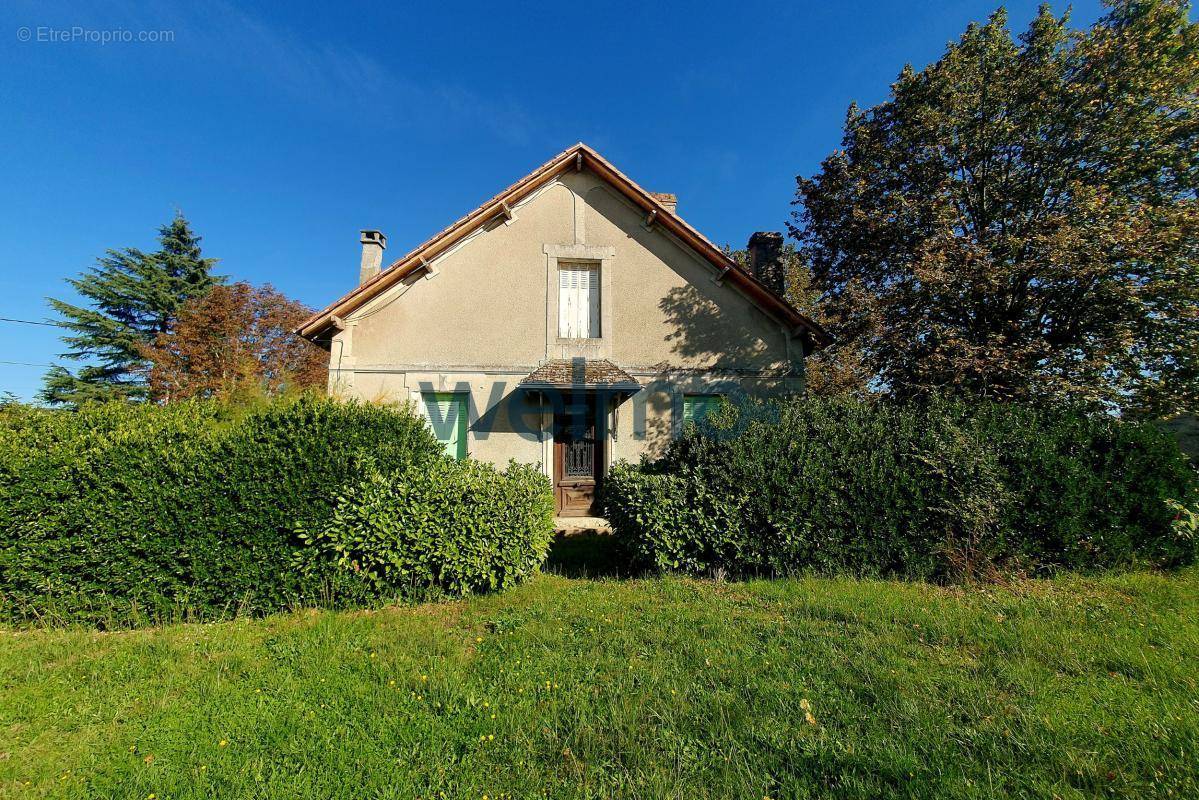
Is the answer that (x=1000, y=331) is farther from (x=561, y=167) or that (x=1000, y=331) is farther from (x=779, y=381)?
(x=561, y=167)

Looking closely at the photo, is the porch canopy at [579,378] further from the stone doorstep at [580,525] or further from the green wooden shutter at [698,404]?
the stone doorstep at [580,525]

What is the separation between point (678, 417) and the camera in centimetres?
941

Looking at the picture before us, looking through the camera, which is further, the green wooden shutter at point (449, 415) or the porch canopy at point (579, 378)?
the green wooden shutter at point (449, 415)

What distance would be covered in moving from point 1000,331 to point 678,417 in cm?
578

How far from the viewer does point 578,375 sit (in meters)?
8.50

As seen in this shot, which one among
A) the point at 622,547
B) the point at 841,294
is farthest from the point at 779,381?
the point at 622,547

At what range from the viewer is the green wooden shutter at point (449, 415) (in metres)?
9.04

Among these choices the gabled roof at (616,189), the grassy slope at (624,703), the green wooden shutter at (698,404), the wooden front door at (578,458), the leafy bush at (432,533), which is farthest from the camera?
the green wooden shutter at (698,404)

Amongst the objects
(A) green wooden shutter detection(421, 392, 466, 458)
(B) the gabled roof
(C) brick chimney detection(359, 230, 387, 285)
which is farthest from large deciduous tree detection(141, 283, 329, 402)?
(A) green wooden shutter detection(421, 392, 466, 458)

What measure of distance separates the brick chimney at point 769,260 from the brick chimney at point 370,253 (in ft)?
29.8

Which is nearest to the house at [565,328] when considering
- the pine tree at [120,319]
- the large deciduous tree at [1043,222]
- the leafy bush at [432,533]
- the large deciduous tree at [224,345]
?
the large deciduous tree at [1043,222]

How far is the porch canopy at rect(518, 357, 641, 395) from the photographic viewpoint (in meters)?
8.22

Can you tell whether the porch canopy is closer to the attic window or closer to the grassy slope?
the attic window

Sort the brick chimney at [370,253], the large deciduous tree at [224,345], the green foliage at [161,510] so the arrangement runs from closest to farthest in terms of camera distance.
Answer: the green foliage at [161,510], the brick chimney at [370,253], the large deciduous tree at [224,345]
